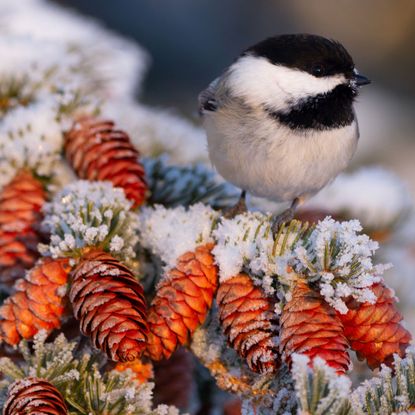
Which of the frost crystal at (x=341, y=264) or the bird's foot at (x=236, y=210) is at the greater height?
the bird's foot at (x=236, y=210)

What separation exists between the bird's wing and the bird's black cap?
0.46ft

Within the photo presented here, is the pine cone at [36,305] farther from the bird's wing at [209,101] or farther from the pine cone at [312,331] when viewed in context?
the bird's wing at [209,101]

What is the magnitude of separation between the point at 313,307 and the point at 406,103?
2.94m

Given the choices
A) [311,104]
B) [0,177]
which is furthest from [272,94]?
[0,177]

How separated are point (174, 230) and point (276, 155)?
0.36m

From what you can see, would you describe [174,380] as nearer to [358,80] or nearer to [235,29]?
[358,80]

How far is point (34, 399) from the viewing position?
0.64 m

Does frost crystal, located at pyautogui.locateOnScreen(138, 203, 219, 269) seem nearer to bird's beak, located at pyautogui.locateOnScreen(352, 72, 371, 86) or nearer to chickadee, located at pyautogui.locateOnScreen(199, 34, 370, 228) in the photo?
chickadee, located at pyautogui.locateOnScreen(199, 34, 370, 228)

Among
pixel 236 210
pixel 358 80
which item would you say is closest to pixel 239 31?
pixel 358 80

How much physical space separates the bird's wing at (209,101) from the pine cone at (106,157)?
319 millimetres

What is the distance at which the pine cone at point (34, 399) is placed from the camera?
0.64m

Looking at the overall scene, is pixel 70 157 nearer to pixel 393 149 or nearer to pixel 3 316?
pixel 3 316

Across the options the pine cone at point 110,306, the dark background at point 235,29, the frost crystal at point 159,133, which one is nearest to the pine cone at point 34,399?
the pine cone at point 110,306

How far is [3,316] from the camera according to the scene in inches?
30.3
